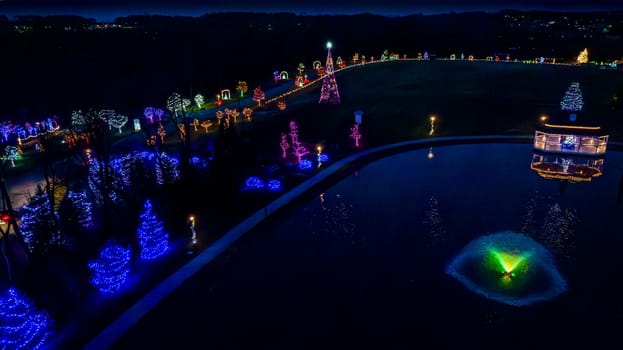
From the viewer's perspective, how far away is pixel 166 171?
2161 cm

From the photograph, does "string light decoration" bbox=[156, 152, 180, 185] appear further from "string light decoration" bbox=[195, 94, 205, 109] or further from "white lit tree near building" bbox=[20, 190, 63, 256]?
"string light decoration" bbox=[195, 94, 205, 109]

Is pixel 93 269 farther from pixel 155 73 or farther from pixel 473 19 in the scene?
pixel 473 19

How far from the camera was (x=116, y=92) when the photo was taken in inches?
1248

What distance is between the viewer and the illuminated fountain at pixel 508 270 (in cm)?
1375

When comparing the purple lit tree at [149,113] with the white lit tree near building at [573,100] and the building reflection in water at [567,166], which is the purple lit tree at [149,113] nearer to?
the building reflection in water at [567,166]

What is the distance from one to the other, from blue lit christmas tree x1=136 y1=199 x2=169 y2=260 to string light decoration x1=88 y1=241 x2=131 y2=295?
144 centimetres

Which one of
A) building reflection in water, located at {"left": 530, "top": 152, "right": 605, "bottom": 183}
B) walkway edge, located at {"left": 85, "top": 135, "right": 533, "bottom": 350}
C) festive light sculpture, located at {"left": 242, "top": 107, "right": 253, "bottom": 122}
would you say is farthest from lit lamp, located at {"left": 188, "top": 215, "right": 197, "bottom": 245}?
building reflection in water, located at {"left": 530, "top": 152, "right": 605, "bottom": 183}

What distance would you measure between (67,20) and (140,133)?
3882 centimetres

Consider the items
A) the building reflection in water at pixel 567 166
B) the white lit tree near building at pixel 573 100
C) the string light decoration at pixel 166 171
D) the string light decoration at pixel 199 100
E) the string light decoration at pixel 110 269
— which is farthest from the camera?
the string light decoration at pixel 199 100

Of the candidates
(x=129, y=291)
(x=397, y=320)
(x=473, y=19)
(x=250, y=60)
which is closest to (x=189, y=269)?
(x=129, y=291)

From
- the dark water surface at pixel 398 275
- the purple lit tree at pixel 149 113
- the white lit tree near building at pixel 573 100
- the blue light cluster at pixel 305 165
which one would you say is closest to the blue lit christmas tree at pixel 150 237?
the dark water surface at pixel 398 275

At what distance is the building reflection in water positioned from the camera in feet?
76.2

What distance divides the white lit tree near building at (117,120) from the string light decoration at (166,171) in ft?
31.8

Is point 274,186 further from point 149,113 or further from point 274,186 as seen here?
point 149,113
